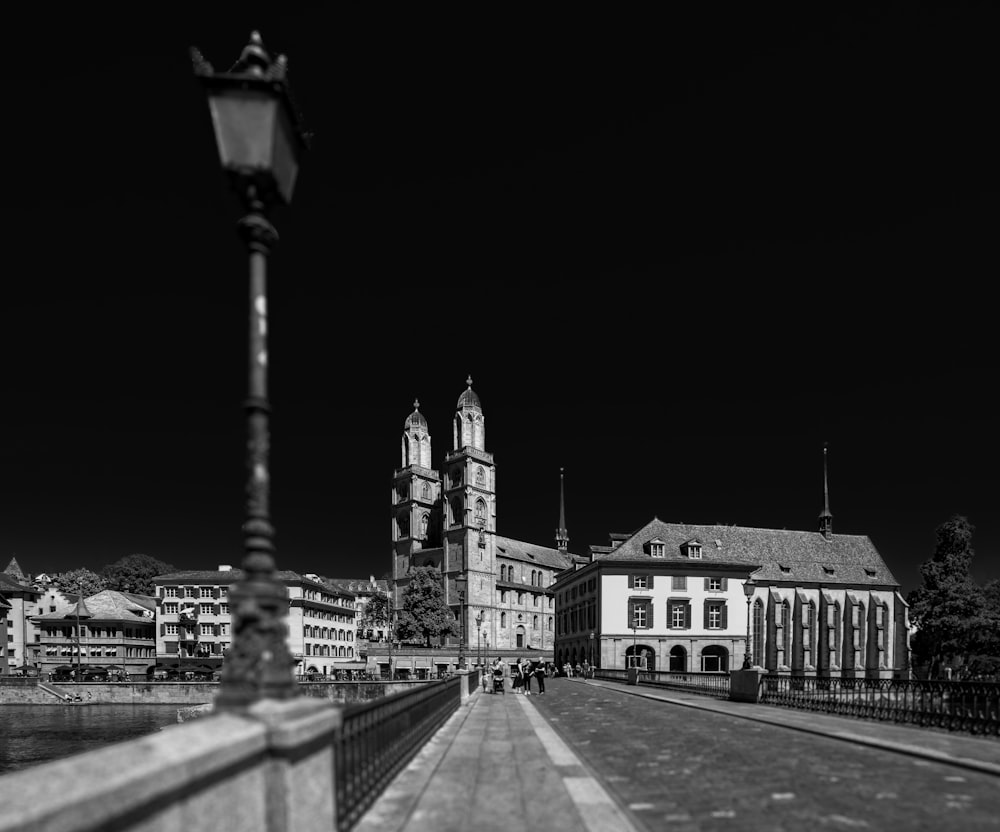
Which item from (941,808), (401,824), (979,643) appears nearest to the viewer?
(401,824)

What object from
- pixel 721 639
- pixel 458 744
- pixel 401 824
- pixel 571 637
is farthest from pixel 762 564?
pixel 401 824

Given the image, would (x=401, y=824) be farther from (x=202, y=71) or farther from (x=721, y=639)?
(x=721, y=639)

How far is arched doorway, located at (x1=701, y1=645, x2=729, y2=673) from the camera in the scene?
5934cm

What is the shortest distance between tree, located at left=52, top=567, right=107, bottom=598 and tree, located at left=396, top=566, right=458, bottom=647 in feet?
187

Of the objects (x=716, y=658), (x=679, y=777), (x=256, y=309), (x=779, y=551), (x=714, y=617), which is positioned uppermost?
(x=256, y=309)

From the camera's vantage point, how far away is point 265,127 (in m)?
5.12

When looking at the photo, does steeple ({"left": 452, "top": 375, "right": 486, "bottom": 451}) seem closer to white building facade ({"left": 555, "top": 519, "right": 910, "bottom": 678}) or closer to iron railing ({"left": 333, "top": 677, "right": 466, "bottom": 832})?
white building facade ({"left": 555, "top": 519, "right": 910, "bottom": 678})

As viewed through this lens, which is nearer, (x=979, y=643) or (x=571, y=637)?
(x=979, y=643)

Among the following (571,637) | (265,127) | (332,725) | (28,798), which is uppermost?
(265,127)

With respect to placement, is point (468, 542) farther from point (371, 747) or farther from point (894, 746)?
point (371, 747)

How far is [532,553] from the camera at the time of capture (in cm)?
12181

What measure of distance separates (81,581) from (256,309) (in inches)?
5232

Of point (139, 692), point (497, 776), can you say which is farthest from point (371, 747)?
point (139, 692)

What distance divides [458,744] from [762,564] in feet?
199
